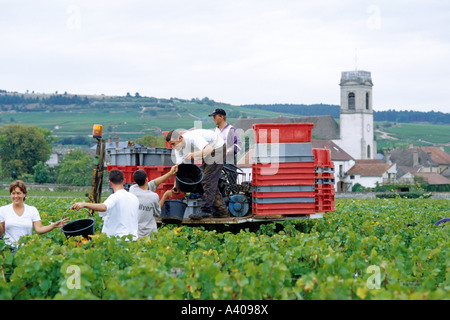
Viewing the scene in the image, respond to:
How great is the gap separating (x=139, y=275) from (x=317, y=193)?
6.11 m

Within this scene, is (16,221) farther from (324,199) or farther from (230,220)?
(324,199)

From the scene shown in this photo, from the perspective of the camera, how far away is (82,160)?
297ft

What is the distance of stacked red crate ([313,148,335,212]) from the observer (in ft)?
40.3

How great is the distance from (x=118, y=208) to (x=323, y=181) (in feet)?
15.7

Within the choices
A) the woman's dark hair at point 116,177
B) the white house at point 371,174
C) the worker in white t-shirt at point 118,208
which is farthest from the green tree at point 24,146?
the woman's dark hair at point 116,177

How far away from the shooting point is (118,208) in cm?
881

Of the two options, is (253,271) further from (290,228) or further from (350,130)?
(350,130)

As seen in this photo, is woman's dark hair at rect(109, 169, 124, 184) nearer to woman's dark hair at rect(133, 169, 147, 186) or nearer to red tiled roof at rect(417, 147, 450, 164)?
woman's dark hair at rect(133, 169, 147, 186)

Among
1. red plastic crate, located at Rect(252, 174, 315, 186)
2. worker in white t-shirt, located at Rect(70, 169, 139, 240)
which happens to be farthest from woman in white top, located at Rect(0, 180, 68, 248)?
red plastic crate, located at Rect(252, 174, 315, 186)

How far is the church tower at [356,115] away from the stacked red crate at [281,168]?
11460 cm

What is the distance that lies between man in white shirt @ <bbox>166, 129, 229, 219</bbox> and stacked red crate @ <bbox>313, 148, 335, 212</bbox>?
5.96 feet

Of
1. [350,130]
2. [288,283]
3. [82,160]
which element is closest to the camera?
[288,283]

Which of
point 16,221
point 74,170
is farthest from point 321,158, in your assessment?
A: point 74,170

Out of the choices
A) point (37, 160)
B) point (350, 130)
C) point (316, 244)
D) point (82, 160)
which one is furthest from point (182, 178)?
point (350, 130)
